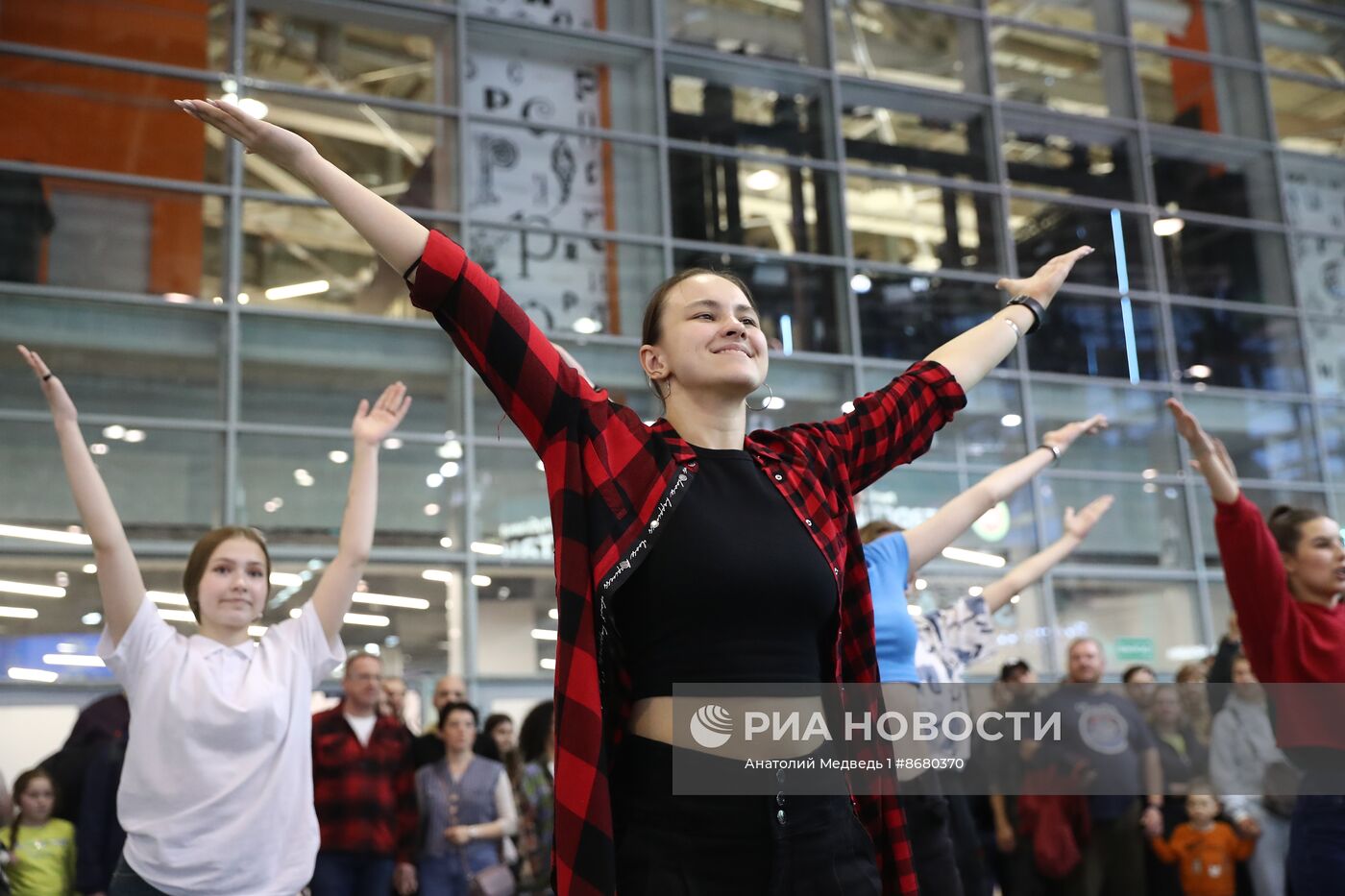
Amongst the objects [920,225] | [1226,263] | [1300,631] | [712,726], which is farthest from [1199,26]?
[712,726]

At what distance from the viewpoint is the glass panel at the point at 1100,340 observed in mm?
11445

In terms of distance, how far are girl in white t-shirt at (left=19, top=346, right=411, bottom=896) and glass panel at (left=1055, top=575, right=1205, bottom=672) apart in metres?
8.48

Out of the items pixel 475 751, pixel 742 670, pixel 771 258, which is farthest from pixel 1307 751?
pixel 771 258

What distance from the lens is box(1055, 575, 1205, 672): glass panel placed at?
10.8 m

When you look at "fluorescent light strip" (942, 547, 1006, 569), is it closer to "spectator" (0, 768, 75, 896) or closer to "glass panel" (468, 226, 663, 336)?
"glass panel" (468, 226, 663, 336)

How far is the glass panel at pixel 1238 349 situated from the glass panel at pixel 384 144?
265 inches

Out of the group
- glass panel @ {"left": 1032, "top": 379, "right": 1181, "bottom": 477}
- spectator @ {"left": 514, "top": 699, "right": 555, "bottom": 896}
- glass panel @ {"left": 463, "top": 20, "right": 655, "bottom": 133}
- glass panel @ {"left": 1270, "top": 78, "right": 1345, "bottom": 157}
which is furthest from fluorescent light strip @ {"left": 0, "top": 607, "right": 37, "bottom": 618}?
glass panel @ {"left": 1270, "top": 78, "right": 1345, "bottom": 157}

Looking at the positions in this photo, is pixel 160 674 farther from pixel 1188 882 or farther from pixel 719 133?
pixel 719 133

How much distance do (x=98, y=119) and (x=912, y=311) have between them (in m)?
6.48

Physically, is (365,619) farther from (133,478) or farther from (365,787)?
(365,787)

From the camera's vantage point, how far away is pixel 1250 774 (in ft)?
22.5

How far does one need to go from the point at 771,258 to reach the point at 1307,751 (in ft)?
25.1

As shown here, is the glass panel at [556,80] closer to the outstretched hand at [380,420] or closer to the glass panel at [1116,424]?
the glass panel at [1116,424]

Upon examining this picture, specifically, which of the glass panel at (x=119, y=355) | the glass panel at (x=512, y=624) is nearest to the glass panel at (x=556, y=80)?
the glass panel at (x=119, y=355)
